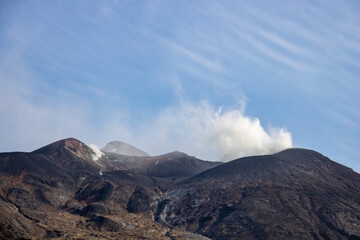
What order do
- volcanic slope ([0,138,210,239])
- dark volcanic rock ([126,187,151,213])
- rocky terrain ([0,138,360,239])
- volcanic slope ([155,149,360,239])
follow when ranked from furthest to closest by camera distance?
dark volcanic rock ([126,187,151,213])
volcanic slope ([155,149,360,239])
rocky terrain ([0,138,360,239])
volcanic slope ([0,138,210,239])

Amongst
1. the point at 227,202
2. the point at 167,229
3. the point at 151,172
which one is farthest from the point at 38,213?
the point at 151,172

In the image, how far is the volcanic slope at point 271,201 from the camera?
342 ft

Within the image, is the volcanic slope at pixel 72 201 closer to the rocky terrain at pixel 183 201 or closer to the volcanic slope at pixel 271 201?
the rocky terrain at pixel 183 201

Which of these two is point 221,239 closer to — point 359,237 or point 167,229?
point 167,229

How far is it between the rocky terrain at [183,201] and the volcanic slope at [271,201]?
1.16 ft

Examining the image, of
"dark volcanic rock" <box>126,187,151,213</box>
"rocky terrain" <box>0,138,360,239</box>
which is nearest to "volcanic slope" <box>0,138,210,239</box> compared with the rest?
"dark volcanic rock" <box>126,187,151,213</box>

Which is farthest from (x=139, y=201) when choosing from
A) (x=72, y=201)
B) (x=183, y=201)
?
(x=72, y=201)

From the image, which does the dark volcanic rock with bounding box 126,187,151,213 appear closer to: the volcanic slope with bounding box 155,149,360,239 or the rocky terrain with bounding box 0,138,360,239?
the rocky terrain with bounding box 0,138,360,239

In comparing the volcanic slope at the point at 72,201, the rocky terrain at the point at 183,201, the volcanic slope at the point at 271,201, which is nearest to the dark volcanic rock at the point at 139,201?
the volcanic slope at the point at 72,201

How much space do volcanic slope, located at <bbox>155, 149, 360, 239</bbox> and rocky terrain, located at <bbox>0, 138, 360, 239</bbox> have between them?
35 cm

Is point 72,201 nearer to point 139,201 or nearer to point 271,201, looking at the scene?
point 139,201

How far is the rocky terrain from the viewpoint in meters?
101

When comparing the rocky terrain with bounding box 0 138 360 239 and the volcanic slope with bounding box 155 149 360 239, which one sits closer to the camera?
the rocky terrain with bounding box 0 138 360 239

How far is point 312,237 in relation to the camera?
98062mm
